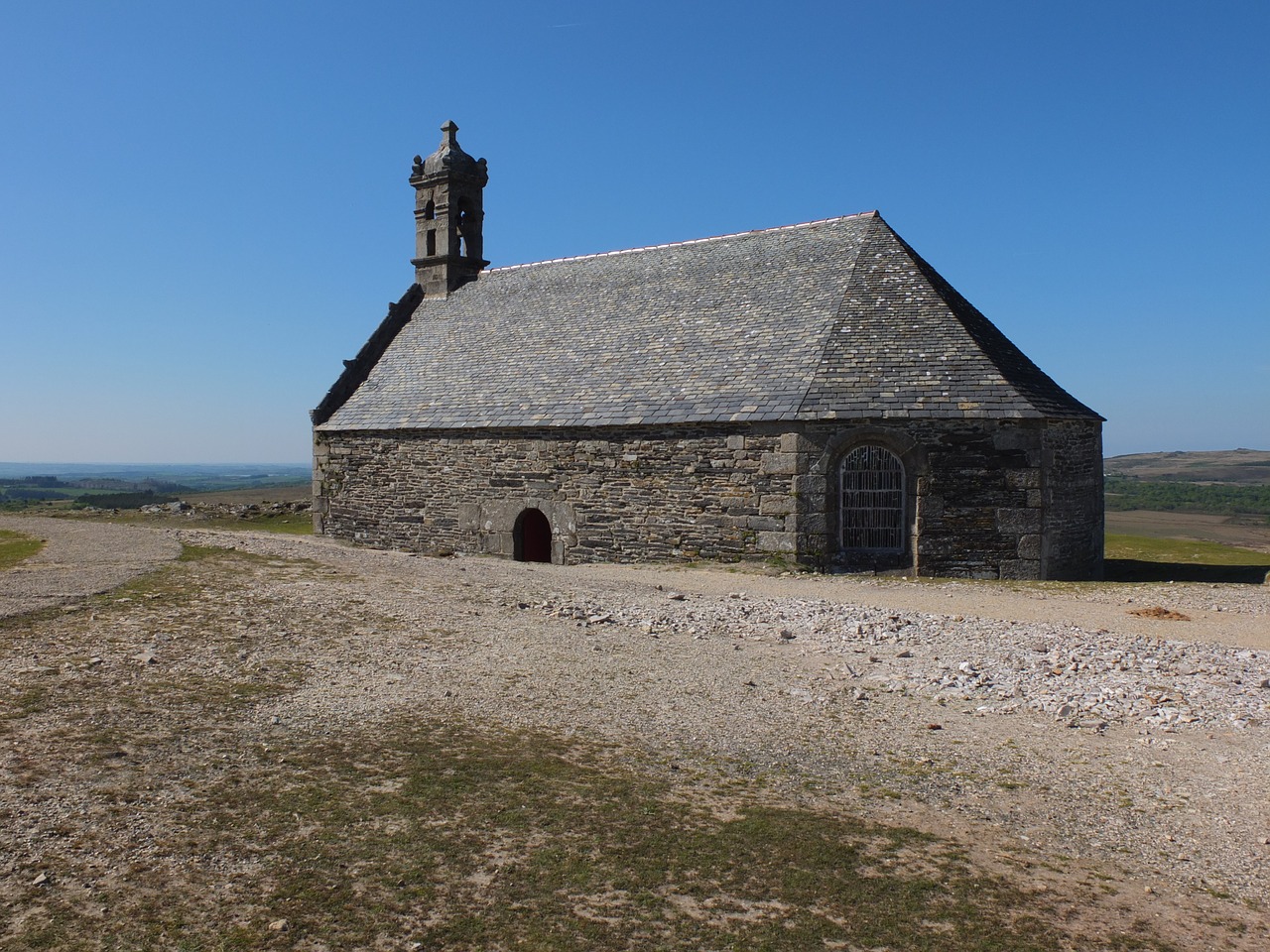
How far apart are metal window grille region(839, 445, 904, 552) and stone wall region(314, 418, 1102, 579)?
21cm

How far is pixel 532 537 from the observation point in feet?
66.2

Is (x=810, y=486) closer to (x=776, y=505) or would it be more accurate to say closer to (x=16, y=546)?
(x=776, y=505)

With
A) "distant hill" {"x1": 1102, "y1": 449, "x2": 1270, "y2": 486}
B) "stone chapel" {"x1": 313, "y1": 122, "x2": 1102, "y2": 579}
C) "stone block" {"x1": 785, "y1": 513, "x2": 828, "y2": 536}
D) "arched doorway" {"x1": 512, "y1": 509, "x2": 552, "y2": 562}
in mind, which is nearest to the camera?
"stone chapel" {"x1": 313, "y1": 122, "x2": 1102, "y2": 579}

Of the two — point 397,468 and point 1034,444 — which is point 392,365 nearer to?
point 397,468

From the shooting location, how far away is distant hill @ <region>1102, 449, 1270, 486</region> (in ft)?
240

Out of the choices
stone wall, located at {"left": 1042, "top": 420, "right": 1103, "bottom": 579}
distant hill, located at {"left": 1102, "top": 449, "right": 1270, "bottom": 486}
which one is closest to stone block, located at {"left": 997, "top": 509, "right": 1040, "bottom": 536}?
stone wall, located at {"left": 1042, "top": 420, "right": 1103, "bottom": 579}

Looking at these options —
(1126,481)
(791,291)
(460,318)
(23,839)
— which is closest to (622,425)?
(791,291)

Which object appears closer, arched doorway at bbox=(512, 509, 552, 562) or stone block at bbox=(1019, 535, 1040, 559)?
stone block at bbox=(1019, 535, 1040, 559)

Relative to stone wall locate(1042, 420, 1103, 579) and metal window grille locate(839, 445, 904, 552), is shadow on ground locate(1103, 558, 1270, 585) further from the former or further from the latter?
metal window grille locate(839, 445, 904, 552)

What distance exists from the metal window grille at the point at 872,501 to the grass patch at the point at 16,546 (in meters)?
13.9

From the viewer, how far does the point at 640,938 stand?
4.03 metres

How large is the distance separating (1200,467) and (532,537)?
83.4 m

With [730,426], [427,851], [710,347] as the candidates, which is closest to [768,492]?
[730,426]

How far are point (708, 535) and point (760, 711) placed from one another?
9.35 meters
